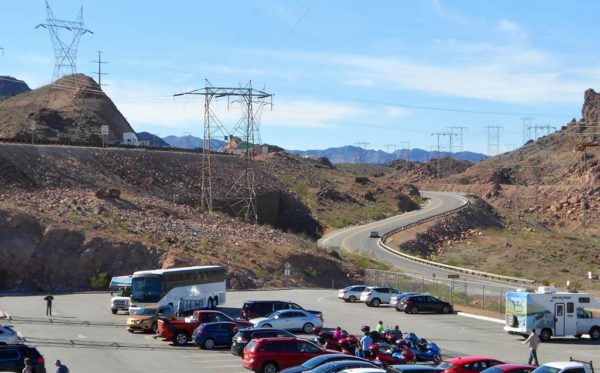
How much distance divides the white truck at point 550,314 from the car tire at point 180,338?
1430cm

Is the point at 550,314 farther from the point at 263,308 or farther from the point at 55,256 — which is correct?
the point at 55,256

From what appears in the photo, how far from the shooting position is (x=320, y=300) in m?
55.9

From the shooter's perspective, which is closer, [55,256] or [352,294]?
[352,294]

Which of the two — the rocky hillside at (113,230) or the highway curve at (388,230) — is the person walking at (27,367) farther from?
the highway curve at (388,230)

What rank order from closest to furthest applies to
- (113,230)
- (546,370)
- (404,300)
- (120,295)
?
(546,370)
(120,295)
(404,300)
(113,230)

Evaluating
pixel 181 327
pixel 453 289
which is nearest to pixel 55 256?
pixel 453 289

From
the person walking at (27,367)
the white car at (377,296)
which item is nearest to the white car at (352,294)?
the white car at (377,296)

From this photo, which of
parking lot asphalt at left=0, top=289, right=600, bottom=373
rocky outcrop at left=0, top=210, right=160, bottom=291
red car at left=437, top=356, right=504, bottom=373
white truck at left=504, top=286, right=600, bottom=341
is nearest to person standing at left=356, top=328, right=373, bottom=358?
red car at left=437, top=356, right=504, bottom=373

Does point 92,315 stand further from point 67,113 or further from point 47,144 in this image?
point 67,113

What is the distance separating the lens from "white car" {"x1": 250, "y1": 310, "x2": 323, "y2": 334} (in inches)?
1524

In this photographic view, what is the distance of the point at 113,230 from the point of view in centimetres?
6762

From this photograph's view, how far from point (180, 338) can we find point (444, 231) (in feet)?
268

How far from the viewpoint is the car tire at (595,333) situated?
39.1 metres

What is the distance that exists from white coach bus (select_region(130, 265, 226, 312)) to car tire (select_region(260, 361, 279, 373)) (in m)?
16.1
